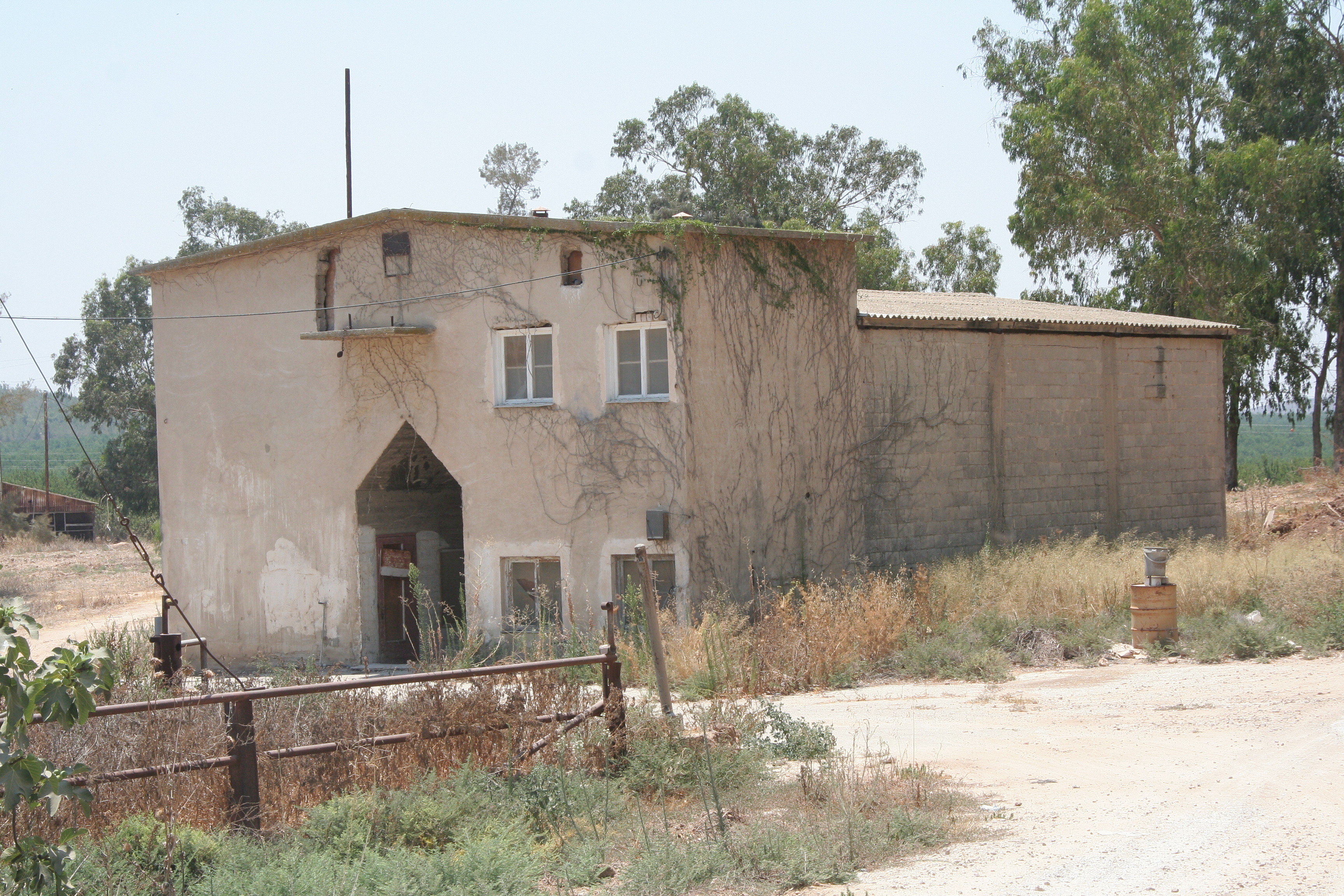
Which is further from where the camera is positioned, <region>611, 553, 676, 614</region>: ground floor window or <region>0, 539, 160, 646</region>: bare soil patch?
<region>0, 539, 160, 646</region>: bare soil patch

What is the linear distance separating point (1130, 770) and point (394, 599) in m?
11.5

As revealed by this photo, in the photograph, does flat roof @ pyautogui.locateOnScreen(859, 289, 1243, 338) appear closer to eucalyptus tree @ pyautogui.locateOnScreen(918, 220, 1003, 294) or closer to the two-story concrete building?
the two-story concrete building

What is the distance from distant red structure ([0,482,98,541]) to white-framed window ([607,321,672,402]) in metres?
39.5

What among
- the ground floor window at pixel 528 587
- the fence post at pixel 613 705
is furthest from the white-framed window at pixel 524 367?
the fence post at pixel 613 705

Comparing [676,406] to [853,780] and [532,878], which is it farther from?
[532,878]

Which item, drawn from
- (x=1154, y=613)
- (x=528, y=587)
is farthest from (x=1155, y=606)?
(x=528, y=587)

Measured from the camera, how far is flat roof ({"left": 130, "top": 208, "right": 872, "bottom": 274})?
15.0 metres

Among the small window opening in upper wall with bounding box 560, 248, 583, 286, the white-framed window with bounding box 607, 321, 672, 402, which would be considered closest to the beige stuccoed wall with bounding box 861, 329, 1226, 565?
the white-framed window with bounding box 607, 321, 672, 402

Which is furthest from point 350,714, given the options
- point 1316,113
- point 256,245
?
point 1316,113

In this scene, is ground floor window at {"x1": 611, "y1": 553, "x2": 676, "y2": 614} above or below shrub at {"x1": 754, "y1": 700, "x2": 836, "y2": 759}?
above

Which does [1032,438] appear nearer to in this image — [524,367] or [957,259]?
[524,367]

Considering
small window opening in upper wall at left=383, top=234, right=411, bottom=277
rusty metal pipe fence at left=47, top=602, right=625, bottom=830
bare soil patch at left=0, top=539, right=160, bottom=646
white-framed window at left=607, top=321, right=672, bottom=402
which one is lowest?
bare soil patch at left=0, top=539, right=160, bottom=646

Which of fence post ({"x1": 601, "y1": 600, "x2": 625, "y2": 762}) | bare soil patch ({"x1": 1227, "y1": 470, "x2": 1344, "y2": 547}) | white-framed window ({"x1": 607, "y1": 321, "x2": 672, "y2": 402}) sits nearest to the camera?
fence post ({"x1": 601, "y1": 600, "x2": 625, "y2": 762})

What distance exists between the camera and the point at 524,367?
51.7ft
